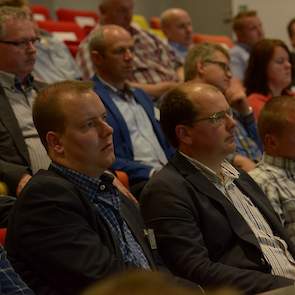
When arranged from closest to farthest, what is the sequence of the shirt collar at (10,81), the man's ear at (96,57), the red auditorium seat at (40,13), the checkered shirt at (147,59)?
the shirt collar at (10,81) → the man's ear at (96,57) → the checkered shirt at (147,59) → the red auditorium seat at (40,13)

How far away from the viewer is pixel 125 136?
9.69 ft

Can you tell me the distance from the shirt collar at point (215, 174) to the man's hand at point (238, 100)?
3.98ft

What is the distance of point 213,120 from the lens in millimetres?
2174

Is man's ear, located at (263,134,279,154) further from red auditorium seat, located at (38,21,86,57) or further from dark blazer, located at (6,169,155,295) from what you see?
red auditorium seat, located at (38,21,86,57)

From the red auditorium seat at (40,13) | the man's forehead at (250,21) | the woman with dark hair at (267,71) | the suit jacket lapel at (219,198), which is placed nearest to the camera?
the suit jacket lapel at (219,198)

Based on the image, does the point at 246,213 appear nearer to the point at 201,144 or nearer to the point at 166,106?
the point at 201,144

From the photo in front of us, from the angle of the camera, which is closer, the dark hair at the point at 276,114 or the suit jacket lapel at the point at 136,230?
the suit jacket lapel at the point at 136,230

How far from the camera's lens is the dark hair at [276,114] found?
248 cm

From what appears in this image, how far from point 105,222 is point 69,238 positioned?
14 centimetres

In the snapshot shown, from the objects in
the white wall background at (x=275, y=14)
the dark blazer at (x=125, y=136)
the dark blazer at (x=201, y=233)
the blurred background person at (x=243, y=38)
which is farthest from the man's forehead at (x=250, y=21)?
the dark blazer at (x=201, y=233)

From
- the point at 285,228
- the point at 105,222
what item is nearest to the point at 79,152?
the point at 105,222

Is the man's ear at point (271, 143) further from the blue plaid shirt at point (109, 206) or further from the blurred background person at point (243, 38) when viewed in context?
the blurred background person at point (243, 38)

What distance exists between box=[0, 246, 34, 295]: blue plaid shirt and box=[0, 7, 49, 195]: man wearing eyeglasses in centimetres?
80

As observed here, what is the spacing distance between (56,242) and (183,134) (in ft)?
2.39
